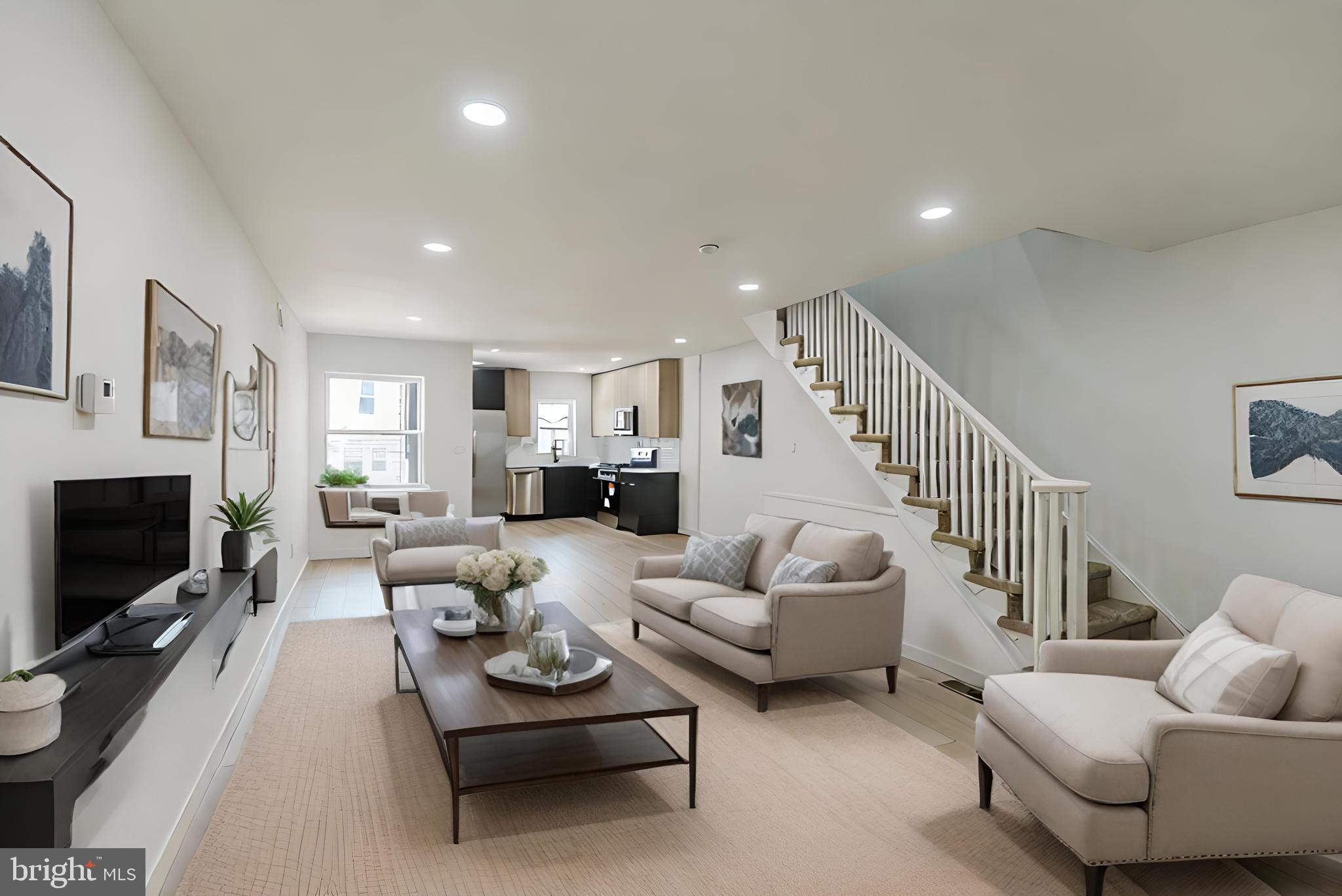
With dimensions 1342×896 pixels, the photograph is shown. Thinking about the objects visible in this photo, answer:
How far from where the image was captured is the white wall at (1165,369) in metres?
3.37

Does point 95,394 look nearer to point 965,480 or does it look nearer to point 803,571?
point 803,571

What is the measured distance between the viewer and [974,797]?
2656 millimetres

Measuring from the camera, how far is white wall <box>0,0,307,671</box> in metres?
1.50

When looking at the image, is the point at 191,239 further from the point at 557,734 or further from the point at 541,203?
the point at 557,734

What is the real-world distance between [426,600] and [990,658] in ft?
14.2

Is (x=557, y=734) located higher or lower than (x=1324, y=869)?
higher

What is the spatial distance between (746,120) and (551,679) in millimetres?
2167

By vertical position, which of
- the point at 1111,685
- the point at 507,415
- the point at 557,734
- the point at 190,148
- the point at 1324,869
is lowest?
the point at 1324,869

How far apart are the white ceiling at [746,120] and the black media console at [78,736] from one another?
1.72 m

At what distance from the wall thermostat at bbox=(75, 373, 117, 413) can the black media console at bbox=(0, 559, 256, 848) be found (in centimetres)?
61

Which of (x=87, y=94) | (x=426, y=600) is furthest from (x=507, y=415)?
(x=87, y=94)

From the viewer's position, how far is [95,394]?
1.87m

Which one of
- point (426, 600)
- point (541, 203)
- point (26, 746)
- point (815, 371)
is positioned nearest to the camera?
point (26, 746)

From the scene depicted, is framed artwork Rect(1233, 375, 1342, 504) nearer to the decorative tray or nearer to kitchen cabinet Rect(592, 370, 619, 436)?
the decorative tray
